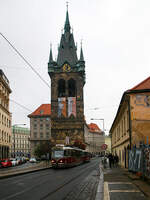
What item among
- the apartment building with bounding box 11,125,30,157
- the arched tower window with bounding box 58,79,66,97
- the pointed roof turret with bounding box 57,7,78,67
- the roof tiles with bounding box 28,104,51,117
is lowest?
the apartment building with bounding box 11,125,30,157

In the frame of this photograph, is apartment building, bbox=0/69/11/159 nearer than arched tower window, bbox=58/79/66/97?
Yes

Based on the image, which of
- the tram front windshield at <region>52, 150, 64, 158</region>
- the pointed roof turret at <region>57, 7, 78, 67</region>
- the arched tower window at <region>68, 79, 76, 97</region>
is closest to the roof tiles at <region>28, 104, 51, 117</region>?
the arched tower window at <region>68, 79, 76, 97</region>

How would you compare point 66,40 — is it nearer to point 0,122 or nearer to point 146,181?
point 0,122

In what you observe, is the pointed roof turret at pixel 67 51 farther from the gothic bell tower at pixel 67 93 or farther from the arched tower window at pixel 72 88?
the arched tower window at pixel 72 88

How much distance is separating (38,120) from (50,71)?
109 ft

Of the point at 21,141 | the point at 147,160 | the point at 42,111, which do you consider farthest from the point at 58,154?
the point at 21,141

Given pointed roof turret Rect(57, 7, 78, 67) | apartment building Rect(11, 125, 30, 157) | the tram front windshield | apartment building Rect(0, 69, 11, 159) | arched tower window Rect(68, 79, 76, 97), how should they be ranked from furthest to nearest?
apartment building Rect(11, 125, 30, 157), pointed roof turret Rect(57, 7, 78, 67), arched tower window Rect(68, 79, 76, 97), apartment building Rect(0, 69, 11, 159), the tram front windshield

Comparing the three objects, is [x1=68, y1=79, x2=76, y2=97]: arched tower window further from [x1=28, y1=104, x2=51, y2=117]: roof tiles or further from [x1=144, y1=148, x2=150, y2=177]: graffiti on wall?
[x1=144, y1=148, x2=150, y2=177]: graffiti on wall

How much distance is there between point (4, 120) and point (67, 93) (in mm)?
32237

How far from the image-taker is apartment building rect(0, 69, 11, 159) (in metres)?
54.8

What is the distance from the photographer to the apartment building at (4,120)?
180 ft

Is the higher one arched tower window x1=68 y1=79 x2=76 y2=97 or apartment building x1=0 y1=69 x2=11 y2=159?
arched tower window x1=68 y1=79 x2=76 y2=97

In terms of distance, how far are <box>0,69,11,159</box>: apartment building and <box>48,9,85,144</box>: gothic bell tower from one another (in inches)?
921

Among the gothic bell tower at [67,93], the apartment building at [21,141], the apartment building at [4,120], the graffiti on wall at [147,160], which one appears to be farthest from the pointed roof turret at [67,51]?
the apartment building at [21,141]
